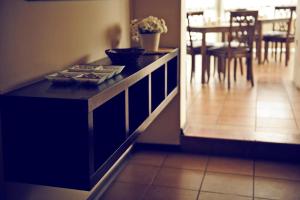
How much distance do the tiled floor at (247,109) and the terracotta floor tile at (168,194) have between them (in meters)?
0.78

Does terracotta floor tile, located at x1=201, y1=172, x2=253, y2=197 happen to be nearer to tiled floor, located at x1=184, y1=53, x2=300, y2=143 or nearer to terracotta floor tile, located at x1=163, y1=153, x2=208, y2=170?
terracotta floor tile, located at x1=163, y1=153, x2=208, y2=170

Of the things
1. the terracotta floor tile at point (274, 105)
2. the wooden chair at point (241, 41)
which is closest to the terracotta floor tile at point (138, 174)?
the terracotta floor tile at point (274, 105)

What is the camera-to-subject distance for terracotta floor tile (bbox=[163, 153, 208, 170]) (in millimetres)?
3250

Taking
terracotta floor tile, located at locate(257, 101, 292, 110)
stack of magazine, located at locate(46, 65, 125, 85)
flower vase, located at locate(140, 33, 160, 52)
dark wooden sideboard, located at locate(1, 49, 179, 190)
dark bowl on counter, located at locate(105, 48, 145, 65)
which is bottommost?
terracotta floor tile, located at locate(257, 101, 292, 110)

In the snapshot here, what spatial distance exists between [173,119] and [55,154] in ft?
6.14

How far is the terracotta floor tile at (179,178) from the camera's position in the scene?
292 centimetres

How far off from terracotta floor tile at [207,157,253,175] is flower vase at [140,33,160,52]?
999 mm

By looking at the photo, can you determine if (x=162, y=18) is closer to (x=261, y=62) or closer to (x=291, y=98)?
(x=291, y=98)

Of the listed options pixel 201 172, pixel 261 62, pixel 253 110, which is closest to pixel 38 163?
pixel 201 172

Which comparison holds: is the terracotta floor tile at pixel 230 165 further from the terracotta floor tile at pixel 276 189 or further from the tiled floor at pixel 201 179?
the terracotta floor tile at pixel 276 189

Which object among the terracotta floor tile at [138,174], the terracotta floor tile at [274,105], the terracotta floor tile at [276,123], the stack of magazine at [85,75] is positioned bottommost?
the terracotta floor tile at [138,174]

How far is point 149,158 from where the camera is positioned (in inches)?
135

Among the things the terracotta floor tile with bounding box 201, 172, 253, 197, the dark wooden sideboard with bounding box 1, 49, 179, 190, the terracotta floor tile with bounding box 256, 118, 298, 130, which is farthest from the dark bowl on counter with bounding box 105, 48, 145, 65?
the terracotta floor tile with bounding box 256, 118, 298, 130

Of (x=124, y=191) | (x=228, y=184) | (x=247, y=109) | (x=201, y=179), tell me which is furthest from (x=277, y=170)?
(x=247, y=109)
